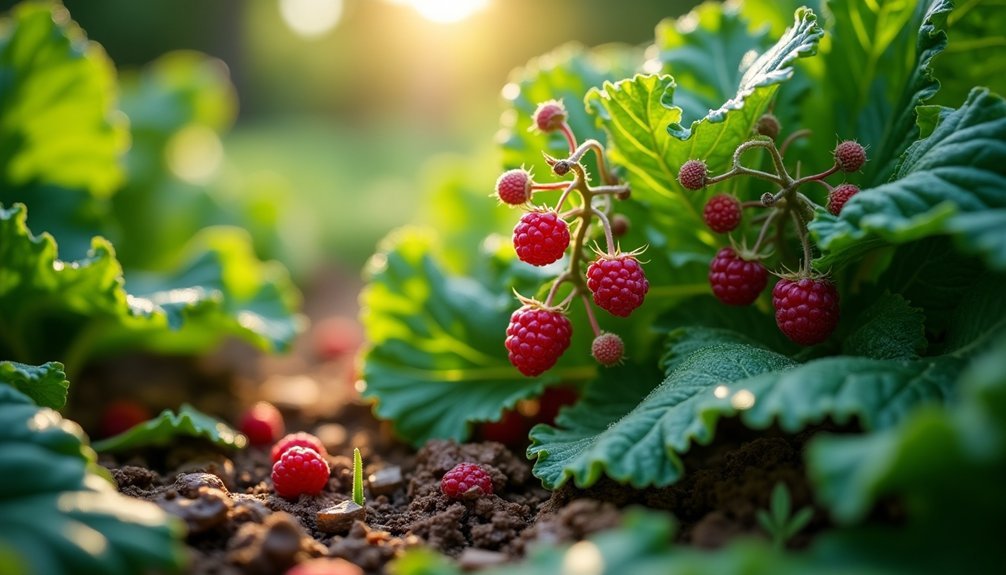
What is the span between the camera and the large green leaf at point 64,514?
1545mm

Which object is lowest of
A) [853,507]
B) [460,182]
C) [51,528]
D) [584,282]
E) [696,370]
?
[853,507]

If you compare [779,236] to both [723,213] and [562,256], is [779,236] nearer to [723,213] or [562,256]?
[723,213]

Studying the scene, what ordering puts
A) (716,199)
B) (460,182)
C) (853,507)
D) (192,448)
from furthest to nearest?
(460,182), (192,448), (716,199), (853,507)

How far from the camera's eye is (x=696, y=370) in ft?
6.99

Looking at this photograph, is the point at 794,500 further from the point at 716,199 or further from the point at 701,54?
the point at 701,54

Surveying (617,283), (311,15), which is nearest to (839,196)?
(617,283)

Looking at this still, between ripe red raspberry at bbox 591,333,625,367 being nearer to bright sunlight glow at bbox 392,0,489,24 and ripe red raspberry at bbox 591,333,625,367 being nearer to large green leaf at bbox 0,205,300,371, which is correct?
large green leaf at bbox 0,205,300,371

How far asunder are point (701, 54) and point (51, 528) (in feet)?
7.48

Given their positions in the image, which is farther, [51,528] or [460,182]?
[460,182]

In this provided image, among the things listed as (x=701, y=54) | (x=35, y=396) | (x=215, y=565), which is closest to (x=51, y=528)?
(x=215, y=565)

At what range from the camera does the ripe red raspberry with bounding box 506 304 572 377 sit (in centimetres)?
231

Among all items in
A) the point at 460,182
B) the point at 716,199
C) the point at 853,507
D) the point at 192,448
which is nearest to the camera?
the point at 853,507

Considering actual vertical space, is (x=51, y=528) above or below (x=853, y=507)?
above

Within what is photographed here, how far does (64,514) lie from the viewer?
5.36 ft
